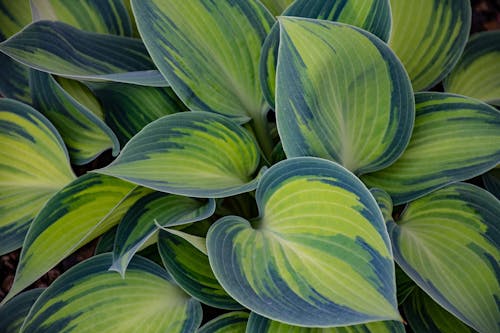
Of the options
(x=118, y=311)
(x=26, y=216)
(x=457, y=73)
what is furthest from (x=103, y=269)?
(x=457, y=73)

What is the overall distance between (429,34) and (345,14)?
0.65 feet

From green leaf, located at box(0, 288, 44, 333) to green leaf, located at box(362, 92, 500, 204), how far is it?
58 cm

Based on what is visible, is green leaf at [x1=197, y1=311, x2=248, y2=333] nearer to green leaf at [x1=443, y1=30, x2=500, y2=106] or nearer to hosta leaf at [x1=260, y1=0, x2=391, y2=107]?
hosta leaf at [x1=260, y1=0, x2=391, y2=107]

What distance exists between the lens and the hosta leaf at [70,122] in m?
0.90

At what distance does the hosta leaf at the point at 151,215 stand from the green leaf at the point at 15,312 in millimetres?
224

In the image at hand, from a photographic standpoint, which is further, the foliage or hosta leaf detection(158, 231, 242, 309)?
hosta leaf detection(158, 231, 242, 309)

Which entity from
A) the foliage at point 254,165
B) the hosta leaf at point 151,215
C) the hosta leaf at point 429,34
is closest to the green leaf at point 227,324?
the foliage at point 254,165

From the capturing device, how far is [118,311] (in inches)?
32.2

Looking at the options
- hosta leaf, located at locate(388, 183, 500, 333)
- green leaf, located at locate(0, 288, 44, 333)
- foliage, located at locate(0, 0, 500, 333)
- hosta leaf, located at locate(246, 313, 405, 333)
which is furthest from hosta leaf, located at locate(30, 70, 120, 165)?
hosta leaf, located at locate(388, 183, 500, 333)

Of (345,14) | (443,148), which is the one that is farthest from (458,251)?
(345,14)

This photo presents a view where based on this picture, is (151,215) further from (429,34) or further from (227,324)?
(429,34)

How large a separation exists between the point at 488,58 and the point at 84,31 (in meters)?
0.70

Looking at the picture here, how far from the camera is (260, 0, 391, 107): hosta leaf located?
2.49ft

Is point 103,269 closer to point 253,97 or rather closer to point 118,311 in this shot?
point 118,311
